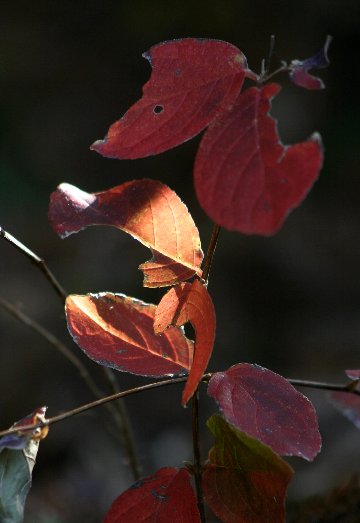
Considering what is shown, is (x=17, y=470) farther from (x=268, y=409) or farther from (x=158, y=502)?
(x=268, y=409)

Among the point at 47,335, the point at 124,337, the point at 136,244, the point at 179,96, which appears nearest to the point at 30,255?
the point at 124,337

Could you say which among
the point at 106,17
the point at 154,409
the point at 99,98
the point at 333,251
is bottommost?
the point at 154,409

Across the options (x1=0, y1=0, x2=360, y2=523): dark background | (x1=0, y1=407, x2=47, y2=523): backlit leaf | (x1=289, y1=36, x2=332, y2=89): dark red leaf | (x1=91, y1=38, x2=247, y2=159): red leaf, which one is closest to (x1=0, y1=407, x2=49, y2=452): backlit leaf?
(x1=0, y1=407, x2=47, y2=523): backlit leaf

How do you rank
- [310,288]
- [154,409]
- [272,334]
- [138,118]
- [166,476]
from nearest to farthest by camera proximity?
1. [138,118]
2. [166,476]
3. [154,409]
4. [272,334]
5. [310,288]

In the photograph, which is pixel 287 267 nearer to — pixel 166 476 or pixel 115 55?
pixel 115 55

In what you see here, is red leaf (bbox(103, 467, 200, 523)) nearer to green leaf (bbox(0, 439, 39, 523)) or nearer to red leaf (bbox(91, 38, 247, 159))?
green leaf (bbox(0, 439, 39, 523))

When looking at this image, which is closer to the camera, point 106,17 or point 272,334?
point 272,334

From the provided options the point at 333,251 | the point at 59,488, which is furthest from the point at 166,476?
the point at 333,251
